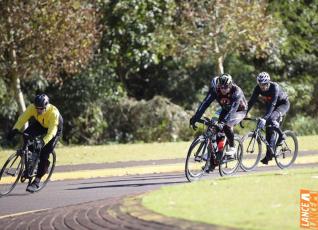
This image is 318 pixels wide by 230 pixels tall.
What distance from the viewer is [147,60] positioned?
93.7 feet

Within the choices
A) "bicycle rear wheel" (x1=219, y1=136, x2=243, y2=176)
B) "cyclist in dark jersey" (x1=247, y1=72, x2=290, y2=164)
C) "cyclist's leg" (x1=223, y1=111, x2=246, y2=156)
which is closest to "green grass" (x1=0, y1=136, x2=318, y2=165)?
"cyclist in dark jersey" (x1=247, y1=72, x2=290, y2=164)

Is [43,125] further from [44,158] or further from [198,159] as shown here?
[198,159]

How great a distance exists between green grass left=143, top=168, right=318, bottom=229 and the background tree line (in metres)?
13.6

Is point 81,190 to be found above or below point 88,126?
below

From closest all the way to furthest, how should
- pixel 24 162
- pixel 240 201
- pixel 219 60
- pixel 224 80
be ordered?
pixel 240 201 → pixel 24 162 → pixel 224 80 → pixel 219 60

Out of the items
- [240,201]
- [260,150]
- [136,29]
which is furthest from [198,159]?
[136,29]

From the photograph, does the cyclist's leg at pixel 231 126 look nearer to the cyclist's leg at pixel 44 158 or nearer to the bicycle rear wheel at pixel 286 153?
the bicycle rear wheel at pixel 286 153

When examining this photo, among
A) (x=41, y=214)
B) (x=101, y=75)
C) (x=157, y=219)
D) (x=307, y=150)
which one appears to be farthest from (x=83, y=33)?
(x=157, y=219)

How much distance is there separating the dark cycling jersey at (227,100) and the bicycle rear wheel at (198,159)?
0.48 meters

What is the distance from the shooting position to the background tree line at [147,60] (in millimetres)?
23859

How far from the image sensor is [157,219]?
815cm

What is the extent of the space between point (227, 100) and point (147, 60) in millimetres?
15342

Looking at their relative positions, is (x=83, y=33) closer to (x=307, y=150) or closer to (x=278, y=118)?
(x=307, y=150)

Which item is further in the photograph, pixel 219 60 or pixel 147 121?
pixel 219 60
